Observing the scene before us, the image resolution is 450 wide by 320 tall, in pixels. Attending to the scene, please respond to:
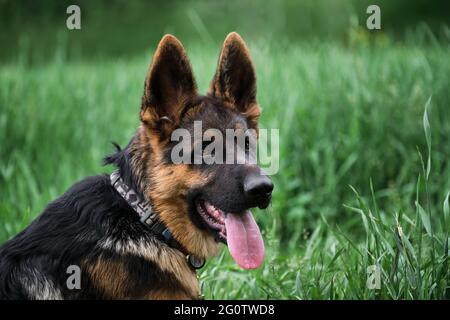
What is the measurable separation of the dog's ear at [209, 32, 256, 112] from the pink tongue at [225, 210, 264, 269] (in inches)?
28.4

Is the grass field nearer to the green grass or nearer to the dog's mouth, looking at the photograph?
the green grass

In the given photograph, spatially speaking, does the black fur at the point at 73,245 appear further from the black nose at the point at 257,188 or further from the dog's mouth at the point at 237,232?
the black nose at the point at 257,188

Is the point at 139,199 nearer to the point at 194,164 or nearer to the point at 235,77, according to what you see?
the point at 194,164

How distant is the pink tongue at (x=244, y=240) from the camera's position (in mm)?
3186

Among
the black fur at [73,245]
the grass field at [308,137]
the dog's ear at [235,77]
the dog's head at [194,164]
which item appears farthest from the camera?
the grass field at [308,137]

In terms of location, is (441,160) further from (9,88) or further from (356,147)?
(9,88)

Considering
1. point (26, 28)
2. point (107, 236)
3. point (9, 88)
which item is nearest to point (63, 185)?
point (9, 88)

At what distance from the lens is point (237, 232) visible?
3.21m

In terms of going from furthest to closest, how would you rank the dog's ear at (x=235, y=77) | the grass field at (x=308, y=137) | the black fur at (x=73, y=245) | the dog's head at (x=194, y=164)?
the grass field at (x=308, y=137), the dog's ear at (x=235, y=77), the dog's head at (x=194, y=164), the black fur at (x=73, y=245)

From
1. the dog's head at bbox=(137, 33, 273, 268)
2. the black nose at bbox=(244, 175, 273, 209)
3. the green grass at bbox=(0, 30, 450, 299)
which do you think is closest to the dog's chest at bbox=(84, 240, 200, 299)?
the dog's head at bbox=(137, 33, 273, 268)

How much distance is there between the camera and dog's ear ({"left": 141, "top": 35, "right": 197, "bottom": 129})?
3201mm

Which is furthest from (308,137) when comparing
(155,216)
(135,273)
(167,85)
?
(135,273)

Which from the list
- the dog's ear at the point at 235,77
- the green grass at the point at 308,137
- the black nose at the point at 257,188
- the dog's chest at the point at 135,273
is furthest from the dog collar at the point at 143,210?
the green grass at the point at 308,137

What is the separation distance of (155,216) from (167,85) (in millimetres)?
718
